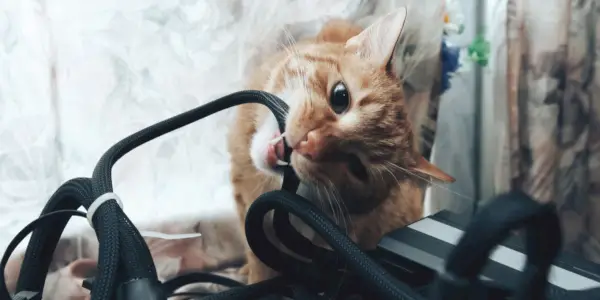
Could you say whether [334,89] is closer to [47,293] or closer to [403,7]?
[403,7]

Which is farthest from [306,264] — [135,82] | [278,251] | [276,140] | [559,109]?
[559,109]

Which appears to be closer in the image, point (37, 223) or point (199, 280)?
point (37, 223)

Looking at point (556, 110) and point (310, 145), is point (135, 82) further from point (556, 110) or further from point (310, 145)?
point (556, 110)

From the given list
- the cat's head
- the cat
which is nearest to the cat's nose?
the cat's head

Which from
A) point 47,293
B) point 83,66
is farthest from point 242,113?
point 47,293

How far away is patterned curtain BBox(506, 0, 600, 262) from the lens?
763mm

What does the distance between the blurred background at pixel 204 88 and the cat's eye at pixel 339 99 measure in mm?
135

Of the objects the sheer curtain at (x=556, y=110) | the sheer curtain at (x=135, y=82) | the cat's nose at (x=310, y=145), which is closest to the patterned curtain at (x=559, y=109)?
the sheer curtain at (x=556, y=110)

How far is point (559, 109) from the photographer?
0.79 metres

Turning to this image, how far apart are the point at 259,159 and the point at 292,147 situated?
8cm

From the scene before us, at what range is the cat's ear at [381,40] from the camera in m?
0.65

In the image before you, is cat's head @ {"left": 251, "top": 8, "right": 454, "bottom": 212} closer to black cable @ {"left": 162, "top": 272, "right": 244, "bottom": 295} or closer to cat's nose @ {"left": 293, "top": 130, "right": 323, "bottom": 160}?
cat's nose @ {"left": 293, "top": 130, "right": 323, "bottom": 160}

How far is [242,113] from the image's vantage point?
0.72 meters

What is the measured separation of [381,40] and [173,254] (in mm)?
369
